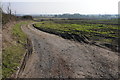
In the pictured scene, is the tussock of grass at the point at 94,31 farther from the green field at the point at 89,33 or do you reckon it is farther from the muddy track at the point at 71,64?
the muddy track at the point at 71,64

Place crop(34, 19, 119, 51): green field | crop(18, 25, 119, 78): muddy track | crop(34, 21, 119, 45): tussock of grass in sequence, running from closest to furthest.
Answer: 1. crop(18, 25, 119, 78): muddy track
2. crop(34, 19, 119, 51): green field
3. crop(34, 21, 119, 45): tussock of grass

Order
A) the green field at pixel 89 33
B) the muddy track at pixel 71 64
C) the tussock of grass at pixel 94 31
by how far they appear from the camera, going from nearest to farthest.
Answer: the muddy track at pixel 71 64 → the green field at pixel 89 33 → the tussock of grass at pixel 94 31

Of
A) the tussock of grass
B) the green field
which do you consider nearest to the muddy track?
the green field

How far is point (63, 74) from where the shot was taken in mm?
11586

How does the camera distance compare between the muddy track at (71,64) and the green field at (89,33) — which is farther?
the green field at (89,33)

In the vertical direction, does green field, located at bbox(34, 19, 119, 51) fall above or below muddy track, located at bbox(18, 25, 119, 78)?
above

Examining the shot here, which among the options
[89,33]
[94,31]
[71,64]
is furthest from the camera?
[94,31]

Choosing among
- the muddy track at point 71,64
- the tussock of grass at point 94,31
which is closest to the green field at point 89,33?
the tussock of grass at point 94,31

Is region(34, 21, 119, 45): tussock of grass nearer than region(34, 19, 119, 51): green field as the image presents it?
No

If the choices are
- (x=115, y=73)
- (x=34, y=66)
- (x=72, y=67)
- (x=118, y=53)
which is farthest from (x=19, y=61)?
(x=118, y=53)

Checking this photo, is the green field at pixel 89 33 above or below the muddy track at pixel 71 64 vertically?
above

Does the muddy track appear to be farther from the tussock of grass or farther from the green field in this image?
the tussock of grass

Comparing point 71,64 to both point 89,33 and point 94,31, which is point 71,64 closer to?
point 89,33

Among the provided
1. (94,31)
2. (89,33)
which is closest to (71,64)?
(89,33)
